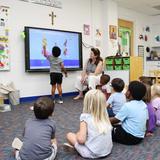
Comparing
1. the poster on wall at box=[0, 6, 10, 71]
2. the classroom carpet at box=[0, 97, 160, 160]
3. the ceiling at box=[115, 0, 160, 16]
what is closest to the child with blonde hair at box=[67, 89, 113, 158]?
the classroom carpet at box=[0, 97, 160, 160]

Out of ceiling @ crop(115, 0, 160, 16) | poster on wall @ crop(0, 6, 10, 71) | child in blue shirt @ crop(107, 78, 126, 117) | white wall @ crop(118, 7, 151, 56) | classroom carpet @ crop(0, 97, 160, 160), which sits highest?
ceiling @ crop(115, 0, 160, 16)

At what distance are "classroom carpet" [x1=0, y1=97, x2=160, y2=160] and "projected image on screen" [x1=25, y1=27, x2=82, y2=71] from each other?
1153 mm

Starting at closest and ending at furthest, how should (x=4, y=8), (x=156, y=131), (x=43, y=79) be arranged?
(x=156, y=131) → (x=4, y=8) → (x=43, y=79)

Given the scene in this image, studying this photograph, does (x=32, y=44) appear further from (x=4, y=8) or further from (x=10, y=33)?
(x=4, y=8)

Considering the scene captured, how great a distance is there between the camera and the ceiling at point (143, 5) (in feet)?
23.9

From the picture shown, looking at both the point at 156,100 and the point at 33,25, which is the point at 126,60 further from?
the point at 156,100

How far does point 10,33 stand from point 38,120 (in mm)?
3424

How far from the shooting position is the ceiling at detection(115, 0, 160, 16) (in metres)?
7.29

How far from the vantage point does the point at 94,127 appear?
2195mm

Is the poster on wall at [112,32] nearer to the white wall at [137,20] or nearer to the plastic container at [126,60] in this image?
the white wall at [137,20]

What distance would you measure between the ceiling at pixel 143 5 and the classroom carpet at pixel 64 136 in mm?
3949

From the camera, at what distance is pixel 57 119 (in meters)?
3.84

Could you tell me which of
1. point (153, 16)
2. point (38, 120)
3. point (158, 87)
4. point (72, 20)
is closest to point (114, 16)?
point (72, 20)

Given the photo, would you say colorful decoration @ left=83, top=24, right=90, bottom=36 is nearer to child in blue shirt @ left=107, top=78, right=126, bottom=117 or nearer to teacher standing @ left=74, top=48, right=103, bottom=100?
teacher standing @ left=74, top=48, right=103, bottom=100
